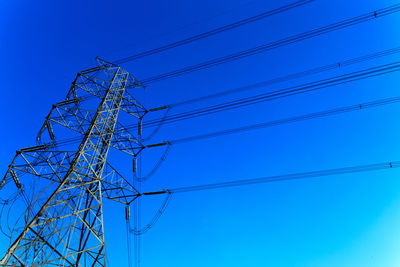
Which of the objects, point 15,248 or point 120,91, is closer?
point 15,248

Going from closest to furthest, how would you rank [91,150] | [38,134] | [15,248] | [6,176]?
[15,248] < [91,150] < [6,176] < [38,134]

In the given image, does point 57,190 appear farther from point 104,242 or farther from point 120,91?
point 120,91

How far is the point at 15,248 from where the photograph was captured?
1216 centimetres

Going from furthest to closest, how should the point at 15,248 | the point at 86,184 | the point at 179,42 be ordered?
the point at 179,42 < the point at 86,184 < the point at 15,248

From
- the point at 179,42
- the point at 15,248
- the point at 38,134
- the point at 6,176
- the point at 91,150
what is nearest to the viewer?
the point at 15,248

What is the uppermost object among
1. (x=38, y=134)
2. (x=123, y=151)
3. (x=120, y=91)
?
(x=120, y=91)

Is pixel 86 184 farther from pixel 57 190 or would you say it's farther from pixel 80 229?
pixel 80 229

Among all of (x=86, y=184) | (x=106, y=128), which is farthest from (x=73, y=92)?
(x=86, y=184)

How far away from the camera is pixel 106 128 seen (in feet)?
54.1

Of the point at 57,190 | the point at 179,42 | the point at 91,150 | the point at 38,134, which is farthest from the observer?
the point at 179,42

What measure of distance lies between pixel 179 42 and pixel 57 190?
13.1 metres

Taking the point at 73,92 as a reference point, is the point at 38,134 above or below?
below

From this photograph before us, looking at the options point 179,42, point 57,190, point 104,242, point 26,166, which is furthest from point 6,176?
point 179,42

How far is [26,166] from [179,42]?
1291 cm
